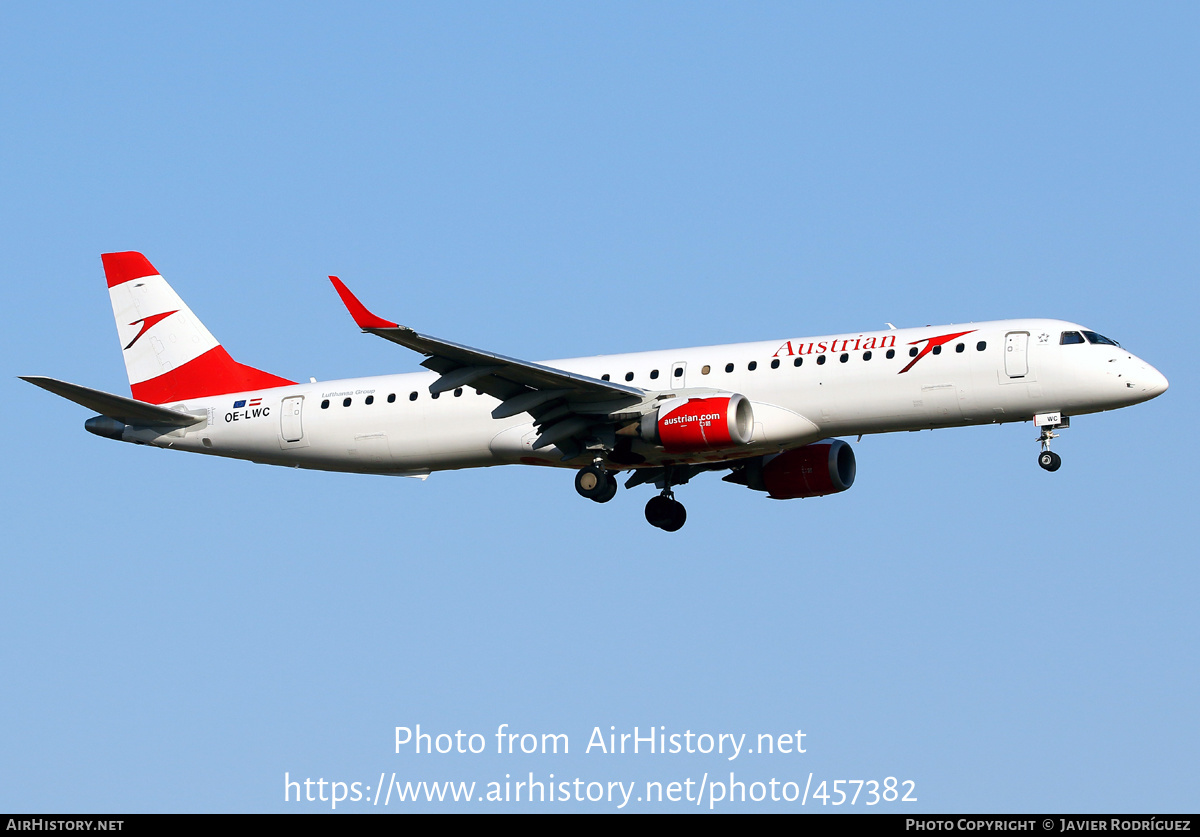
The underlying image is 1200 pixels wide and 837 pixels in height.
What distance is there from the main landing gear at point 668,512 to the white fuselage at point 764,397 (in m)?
3.69

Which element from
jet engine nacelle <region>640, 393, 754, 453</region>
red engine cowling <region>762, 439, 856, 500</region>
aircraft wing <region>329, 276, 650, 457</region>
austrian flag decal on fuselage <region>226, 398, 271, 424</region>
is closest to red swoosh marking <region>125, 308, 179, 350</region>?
austrian flag decal on fuselage <region>226, 398, 271, 424</region>

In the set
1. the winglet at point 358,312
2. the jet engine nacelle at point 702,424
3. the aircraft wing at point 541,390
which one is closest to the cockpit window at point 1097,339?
the jet engine nacelle at point 702,424

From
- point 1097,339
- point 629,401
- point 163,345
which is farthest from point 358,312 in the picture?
point 1097,339

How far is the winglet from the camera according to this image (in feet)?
114

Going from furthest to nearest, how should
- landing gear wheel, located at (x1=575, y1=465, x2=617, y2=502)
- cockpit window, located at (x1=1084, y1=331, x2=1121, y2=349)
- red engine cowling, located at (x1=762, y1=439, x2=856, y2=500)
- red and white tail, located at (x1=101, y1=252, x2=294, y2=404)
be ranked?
red and white tail, located at (x1=101, y1=252, x2=294, y2=404) < red engine cowling, located at (x1=762, y1=439, x2=856, y2=500) < landing gear wheel, located at (x1=575, y1=465, x2=617, y2=502) < cockpit window, located at (x1=1084, y1=331, x2=1121, y2=349)

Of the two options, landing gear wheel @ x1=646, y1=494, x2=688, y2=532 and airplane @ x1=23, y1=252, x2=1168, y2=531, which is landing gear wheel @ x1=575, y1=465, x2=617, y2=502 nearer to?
airplane @ x1=23, y1=252, x2=1168, y2=531

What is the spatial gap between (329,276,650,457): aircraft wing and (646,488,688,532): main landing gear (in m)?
4.38

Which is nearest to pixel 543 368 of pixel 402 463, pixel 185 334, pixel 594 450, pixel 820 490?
pixel 594 450

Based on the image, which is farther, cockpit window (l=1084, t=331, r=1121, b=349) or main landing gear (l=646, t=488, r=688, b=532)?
main landing gear (l=646, t=488, r=688, b=532)

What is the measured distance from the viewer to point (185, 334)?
152 ft

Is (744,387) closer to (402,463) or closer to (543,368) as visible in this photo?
(543,368)

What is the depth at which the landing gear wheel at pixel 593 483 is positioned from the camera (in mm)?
40938

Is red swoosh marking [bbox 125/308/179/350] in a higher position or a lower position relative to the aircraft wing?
higher

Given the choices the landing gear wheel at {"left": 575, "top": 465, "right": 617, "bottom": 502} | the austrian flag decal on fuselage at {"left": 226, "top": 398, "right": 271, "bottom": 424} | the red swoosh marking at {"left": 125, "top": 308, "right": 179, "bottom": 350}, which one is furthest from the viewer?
the red swoosh marking at {"left": 125, "top": 308, "right": 179, "bottom": 350}
